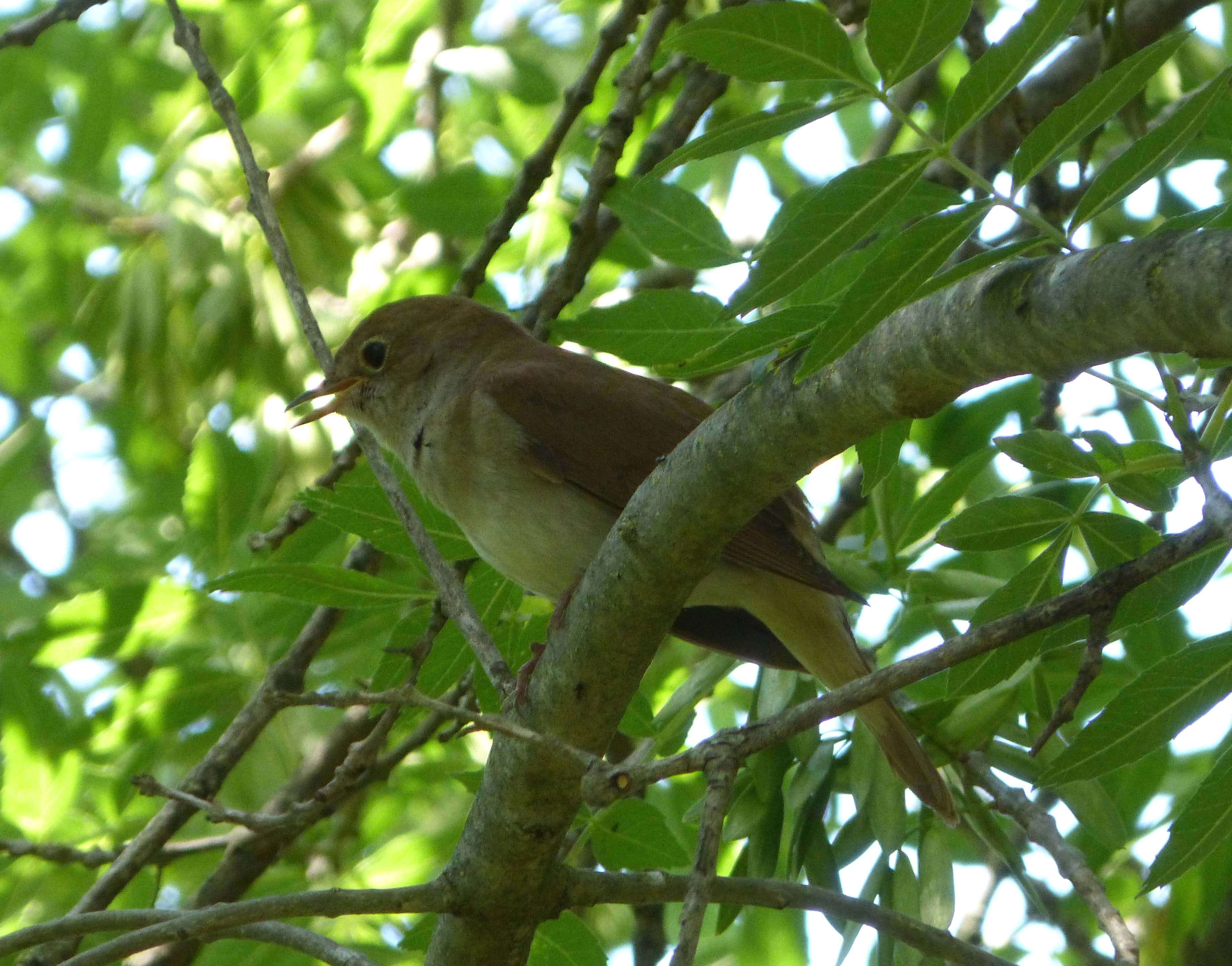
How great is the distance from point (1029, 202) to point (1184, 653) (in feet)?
9.08

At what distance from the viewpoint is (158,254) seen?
5547 millimetres

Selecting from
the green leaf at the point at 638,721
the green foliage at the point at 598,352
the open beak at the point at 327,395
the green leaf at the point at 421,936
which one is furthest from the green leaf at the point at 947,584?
the open beak at the point at 327,395

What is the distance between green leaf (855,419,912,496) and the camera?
8.81 feet

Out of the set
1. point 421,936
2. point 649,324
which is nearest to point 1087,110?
point 649,324

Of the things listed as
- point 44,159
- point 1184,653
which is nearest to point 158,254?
point 44,159

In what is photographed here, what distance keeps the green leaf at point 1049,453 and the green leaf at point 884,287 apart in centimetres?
56

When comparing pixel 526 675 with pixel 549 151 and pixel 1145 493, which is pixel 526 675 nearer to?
pixel 1145 493

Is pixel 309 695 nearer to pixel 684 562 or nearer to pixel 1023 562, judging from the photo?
pixel 684 562

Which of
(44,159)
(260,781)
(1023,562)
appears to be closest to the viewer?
(1023,562)

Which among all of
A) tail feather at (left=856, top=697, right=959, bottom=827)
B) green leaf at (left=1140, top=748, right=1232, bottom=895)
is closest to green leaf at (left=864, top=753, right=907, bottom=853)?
tail feather at (left=856, top=697, right=959, bottom=827)

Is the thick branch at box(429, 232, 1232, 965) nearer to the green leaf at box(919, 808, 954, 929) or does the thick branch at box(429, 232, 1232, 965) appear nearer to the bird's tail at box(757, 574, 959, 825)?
the green leaf at box(919, 808, 954, 929)

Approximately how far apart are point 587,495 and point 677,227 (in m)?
0.82

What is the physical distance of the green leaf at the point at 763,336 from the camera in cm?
235

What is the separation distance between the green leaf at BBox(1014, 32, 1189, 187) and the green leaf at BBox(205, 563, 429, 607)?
1.85m
